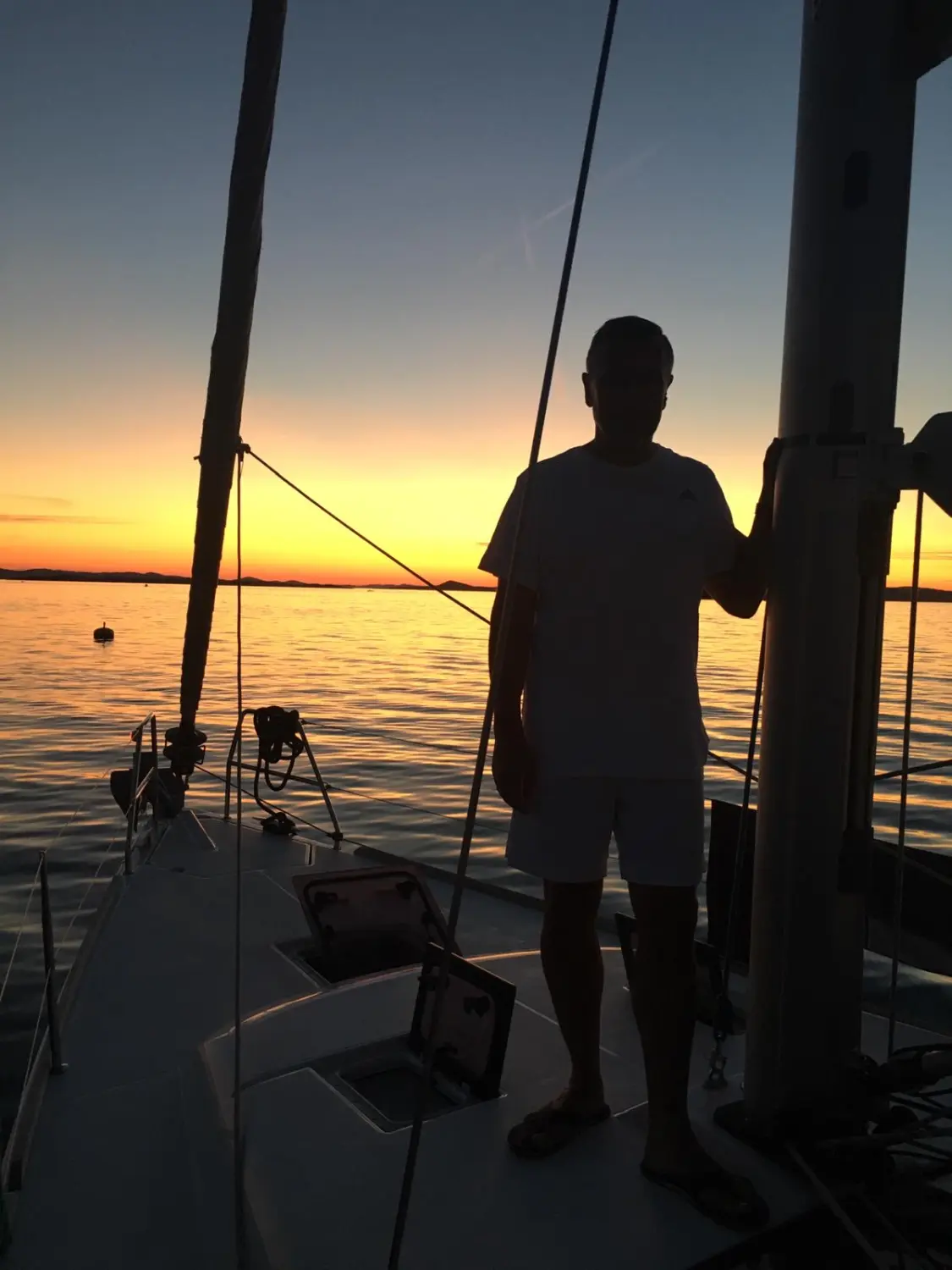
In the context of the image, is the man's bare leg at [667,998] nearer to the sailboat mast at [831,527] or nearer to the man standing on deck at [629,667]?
the man standing on deck at [629,667]

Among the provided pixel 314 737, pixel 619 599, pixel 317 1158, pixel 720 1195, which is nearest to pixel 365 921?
pixel 317 1158

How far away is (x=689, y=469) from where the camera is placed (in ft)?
6.25

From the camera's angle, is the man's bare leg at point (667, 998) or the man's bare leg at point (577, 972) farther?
the man's bare leg at point (577, 972)

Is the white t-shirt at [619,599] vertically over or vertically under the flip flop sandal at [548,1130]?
over

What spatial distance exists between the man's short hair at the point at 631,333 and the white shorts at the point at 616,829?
0.88m

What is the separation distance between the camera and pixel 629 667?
1.84 m

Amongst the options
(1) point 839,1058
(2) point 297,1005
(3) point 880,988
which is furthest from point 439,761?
(1) point 839,1058

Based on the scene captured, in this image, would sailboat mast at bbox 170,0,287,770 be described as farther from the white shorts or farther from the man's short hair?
the white shorts

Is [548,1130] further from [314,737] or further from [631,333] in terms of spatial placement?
[314,737]

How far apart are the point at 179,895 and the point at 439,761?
825cm

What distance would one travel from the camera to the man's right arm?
1869 millimetres

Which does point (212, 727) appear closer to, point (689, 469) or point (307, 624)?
point (689, 469)

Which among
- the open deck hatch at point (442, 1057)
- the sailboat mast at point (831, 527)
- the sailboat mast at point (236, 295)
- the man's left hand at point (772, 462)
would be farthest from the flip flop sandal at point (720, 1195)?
the sailboat mast at point (236, 295)

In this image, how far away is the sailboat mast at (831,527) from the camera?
1.70 m
